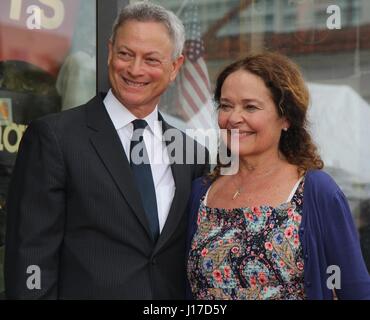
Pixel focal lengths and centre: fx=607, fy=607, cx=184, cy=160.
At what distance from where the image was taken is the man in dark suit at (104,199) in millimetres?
2102

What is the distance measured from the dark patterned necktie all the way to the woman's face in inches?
12.6

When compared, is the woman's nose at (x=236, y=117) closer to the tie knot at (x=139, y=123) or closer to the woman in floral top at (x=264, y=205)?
the woman in floral top at (x=264, y=205)

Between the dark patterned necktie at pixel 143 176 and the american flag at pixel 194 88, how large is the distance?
1338 mm

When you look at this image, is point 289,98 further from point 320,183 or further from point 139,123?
point 139,123

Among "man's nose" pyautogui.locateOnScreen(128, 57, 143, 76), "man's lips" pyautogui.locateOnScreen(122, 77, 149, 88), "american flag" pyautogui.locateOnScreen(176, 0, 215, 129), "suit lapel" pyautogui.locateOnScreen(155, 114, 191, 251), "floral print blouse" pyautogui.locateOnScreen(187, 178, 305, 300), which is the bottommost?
"floral print blouse" pyautogui.locateOnScreen(187, 178, 305, 300)

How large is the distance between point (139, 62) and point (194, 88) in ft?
4.50

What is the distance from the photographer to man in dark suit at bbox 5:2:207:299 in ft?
6.89

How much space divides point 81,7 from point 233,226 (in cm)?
186

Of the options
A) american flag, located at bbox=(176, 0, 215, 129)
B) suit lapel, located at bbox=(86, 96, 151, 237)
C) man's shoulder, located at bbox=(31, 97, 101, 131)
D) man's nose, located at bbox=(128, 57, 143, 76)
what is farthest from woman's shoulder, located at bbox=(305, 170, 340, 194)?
american flag, located at bbox=(176, 0, 215, 129)

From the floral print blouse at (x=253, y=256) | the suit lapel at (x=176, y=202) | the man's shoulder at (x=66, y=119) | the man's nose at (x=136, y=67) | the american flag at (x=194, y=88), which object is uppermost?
the american flag at (x=194, y=88)

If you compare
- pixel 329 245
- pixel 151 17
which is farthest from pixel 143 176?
pixel 329 245

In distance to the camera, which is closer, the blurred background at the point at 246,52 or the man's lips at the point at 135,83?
the man's lips at the point at 135,83

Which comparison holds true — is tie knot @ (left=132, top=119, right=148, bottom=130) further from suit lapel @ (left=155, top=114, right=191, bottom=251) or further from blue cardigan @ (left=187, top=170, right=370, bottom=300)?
blue cardigan @ (left=187, top=170, right=370, bottom=300)

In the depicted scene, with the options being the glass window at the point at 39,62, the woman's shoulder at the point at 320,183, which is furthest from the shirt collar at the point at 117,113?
the glass window at the point at 39,62
